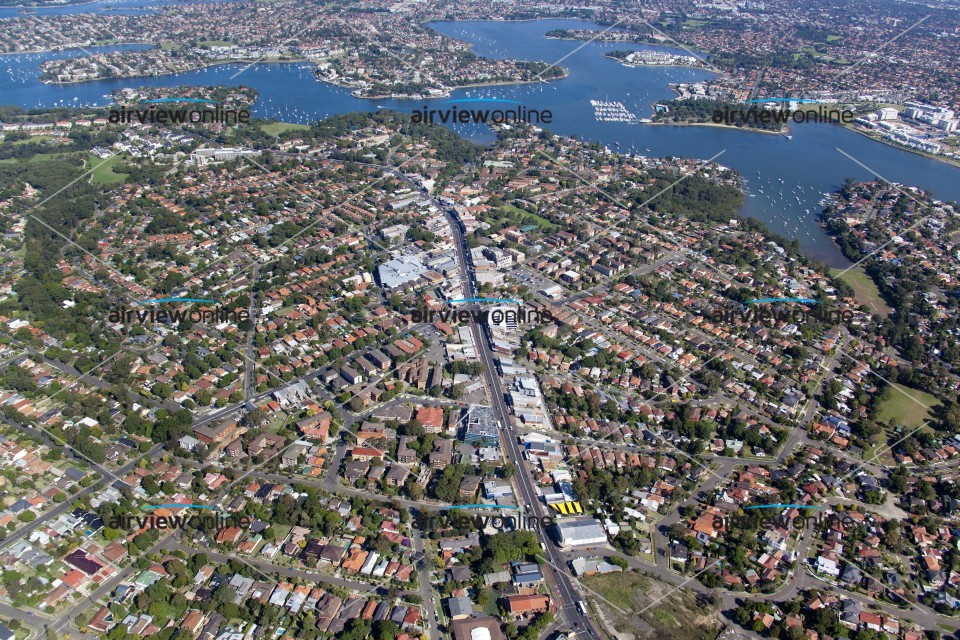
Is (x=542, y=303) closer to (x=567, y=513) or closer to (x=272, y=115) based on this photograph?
(x=567, y=513)

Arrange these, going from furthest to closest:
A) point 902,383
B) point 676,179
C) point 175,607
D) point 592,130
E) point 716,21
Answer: point 716,21, point 592,130, point 676,179, point 902,383, point 175,607

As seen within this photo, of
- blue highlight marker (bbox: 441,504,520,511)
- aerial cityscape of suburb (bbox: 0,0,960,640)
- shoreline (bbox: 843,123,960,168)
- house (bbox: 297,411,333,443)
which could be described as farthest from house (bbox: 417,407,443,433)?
shoreline (bbox: 843,123,960,168)

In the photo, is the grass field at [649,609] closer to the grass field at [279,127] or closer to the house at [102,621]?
the house at [102,621]

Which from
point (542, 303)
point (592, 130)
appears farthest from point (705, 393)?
point (592, 130)

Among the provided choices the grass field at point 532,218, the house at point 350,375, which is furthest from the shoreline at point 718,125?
the house at point 350,375

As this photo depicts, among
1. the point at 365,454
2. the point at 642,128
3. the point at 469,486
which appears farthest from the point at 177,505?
the point at 642,128

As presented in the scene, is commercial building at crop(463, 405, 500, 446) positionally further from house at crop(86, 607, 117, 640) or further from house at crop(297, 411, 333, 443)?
house at crop(86, 607, 117, 640)
